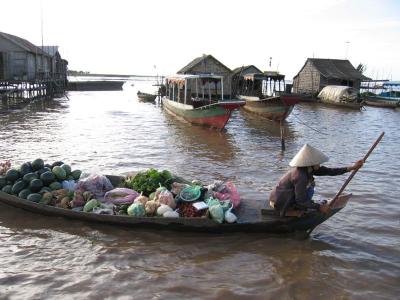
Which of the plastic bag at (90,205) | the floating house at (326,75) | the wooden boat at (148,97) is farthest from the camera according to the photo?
the wooden boat at (148,97)

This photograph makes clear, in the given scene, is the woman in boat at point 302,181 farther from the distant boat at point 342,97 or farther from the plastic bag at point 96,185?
the distant boat at point 342,97

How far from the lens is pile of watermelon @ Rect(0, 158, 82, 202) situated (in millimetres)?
6281

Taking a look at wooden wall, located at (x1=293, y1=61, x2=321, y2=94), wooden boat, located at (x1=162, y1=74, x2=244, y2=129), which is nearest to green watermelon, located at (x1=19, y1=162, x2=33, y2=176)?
wooden boat, located at (x1=162, y1=74, x2=244, y2=129)

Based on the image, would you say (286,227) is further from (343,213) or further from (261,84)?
(261,84)

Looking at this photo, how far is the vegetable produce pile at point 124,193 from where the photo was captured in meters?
5.66

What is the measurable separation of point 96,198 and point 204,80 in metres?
13.0

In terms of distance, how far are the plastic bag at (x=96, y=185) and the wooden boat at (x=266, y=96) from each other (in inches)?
438

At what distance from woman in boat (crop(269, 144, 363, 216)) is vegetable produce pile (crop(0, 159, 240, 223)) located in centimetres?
68

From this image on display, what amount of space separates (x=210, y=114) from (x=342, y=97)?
50.9 ft

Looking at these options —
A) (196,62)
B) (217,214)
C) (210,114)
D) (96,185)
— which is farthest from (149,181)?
(196,62)

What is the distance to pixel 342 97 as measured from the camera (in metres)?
28.7

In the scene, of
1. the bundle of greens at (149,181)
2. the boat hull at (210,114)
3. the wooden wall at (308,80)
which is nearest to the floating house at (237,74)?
the wooden wall at (308,80)

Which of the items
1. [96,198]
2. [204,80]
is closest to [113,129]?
[204,80]

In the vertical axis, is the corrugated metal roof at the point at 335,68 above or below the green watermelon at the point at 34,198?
above
